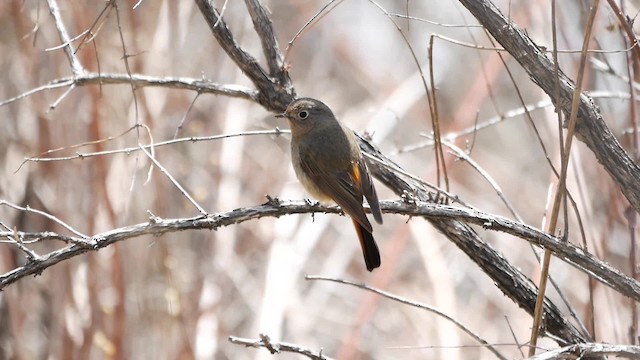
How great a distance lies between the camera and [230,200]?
5.37m

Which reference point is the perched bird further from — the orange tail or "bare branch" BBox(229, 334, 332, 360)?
"bare branch" BBox(229, 334, 332, 360)

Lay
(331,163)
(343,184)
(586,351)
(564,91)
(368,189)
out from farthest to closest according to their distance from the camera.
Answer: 1. (331,163)
2. (343,184)
3. (368,189)
4. (564,91)
5. (586,351)

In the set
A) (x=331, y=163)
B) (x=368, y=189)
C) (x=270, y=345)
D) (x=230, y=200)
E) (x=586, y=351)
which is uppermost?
(x=230, y=200)

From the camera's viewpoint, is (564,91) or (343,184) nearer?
(564,91)

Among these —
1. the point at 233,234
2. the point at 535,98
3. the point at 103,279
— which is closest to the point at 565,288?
the point at 535,98

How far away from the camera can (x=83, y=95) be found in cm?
476

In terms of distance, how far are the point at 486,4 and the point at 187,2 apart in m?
3.35

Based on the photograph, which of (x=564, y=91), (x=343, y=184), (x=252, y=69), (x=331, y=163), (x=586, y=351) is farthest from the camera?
(x=331, y=163)

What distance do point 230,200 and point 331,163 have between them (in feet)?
5.96

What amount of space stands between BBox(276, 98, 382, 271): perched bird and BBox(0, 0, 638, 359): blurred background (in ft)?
0.85

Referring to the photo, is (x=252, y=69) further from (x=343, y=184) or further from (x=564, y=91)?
(x=564, y=91)

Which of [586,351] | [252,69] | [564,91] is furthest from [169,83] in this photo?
[586,351]

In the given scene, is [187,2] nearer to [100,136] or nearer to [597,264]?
[100,136]

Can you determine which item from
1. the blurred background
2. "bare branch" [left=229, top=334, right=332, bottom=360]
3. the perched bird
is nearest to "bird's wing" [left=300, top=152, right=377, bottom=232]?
the perched bird
